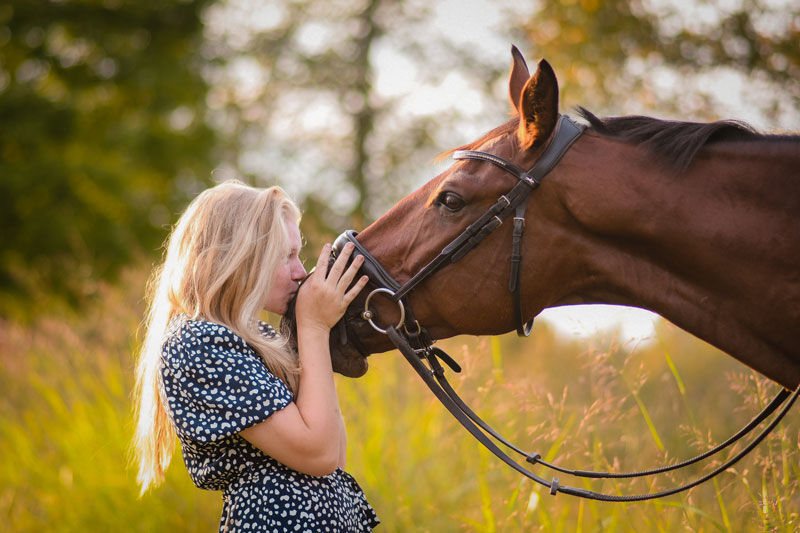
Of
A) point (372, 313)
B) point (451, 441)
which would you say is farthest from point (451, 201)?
point (451, 441)

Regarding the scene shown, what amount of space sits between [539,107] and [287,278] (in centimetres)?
114

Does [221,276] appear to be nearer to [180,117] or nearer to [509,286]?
[509,286]

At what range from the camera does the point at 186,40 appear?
47.2 ft

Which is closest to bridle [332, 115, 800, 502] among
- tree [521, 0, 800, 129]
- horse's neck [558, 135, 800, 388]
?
horse's neck [558, 135, 800, 388]

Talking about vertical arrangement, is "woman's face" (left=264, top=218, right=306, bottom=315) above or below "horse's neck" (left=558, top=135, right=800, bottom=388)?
below

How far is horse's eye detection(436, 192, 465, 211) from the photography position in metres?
2.54

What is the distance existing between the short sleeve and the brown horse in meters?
0.42

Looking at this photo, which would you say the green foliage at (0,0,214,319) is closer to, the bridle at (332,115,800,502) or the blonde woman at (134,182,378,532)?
the blonde woman at (134,182,378,532)

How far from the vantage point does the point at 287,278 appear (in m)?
2.64

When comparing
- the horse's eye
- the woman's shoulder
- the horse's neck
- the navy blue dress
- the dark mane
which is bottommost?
the navy blue dress

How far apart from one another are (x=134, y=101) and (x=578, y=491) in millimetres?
14636

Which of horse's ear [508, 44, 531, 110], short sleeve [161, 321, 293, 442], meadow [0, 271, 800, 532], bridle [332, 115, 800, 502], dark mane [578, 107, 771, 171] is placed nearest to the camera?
short sleeve [161, 321, 293, 442]

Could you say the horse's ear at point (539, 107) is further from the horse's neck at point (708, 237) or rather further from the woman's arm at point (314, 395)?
the woman's arm at point (314, 395)

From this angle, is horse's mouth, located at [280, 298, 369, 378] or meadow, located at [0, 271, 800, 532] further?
meadow, located at [0, 271, 800, 532]
